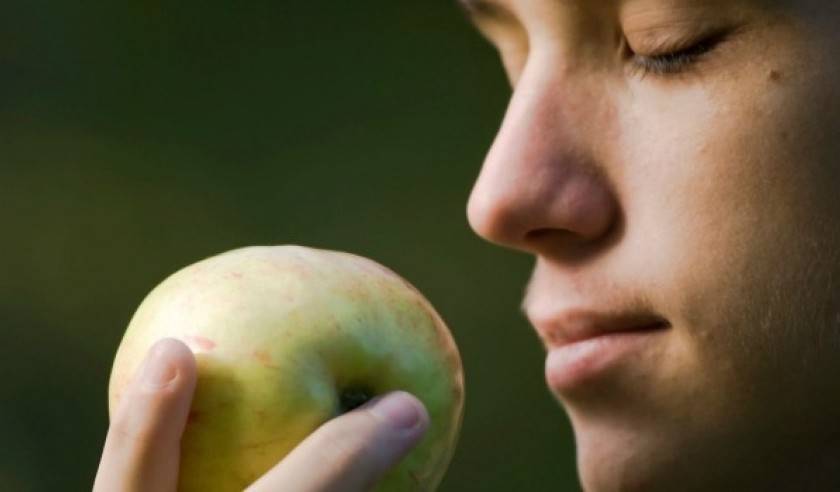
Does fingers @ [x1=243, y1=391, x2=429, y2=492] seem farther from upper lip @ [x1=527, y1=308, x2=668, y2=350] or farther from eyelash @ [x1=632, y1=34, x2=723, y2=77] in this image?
eyelash @ [x1=632, y1=34, x2=723, y2=77]

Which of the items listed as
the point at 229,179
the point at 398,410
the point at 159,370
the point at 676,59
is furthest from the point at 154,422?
the point at 229,179

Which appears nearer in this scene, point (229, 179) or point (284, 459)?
point (284, 459)

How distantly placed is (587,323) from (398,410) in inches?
5.6

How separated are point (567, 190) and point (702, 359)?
13cm

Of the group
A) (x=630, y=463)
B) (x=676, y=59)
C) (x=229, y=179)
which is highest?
(x=676, y=59)

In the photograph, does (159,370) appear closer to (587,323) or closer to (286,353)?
(286,353)

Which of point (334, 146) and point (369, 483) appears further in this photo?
point (334, 146)

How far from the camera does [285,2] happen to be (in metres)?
2.28

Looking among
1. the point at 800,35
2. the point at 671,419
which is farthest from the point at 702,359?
the point at 800,35

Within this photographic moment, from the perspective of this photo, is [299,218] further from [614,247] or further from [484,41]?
[614,247]

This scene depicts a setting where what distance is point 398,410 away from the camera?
2.36 feet

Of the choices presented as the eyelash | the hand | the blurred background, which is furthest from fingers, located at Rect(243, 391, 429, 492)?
the blurred background

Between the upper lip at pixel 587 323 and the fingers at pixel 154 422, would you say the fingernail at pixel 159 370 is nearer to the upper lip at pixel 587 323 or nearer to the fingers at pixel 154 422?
the fingers at pixel 154 422

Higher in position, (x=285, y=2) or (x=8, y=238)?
(x=285, y=2)
